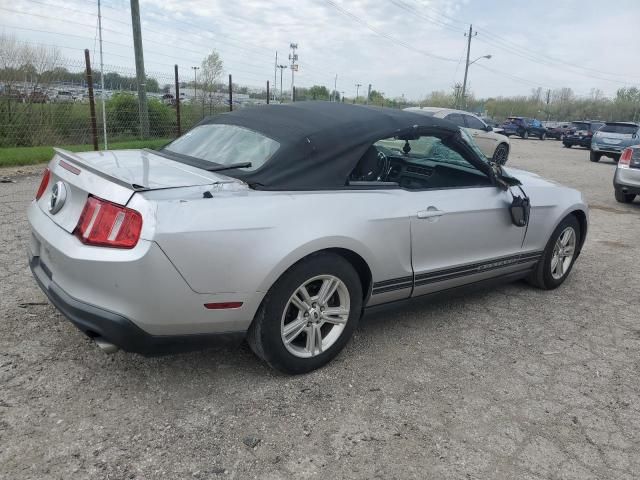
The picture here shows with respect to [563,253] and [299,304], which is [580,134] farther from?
Answer: [299,304]

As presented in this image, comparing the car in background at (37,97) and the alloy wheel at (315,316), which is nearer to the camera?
the alloy wheel at (315,316)

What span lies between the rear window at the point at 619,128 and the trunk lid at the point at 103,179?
20347 millimetres

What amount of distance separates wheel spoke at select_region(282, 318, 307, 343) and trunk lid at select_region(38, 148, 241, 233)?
2.76ft

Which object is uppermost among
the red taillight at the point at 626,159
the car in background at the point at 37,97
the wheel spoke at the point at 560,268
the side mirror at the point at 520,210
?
the car in background at the point at 37,97

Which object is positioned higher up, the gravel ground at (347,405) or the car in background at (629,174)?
the car in background at (629,174)

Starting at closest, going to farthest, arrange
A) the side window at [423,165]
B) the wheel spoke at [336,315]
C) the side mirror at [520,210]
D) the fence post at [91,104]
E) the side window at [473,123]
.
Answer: the wheel spoke at [336,315] < the side window at [423,165] < the side mirror at [520,210] < the fence post at [91,104] < the side window at [473,123]

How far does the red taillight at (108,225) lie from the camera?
236cm

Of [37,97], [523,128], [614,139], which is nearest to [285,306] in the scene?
[37,97]

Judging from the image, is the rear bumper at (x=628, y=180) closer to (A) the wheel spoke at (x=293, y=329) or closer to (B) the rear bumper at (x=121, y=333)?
(A) the wheel spoke at (x=293, y=329)

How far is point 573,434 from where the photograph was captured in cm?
263

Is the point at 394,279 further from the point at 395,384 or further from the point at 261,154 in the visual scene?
the point at 261,154

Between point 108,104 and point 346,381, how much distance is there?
12276 mm

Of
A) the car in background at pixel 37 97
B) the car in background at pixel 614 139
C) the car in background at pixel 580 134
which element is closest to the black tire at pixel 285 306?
the car in background at pixel 37 97

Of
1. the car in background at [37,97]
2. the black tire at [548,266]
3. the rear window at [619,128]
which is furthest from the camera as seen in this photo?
the rear window at [619,128]
